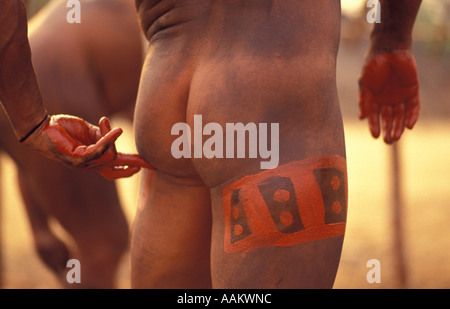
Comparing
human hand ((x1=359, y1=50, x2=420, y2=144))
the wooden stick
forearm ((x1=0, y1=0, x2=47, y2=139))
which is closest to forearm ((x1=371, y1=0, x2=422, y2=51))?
human hand ((x1=359, y1=50, x2=420, y2=144))

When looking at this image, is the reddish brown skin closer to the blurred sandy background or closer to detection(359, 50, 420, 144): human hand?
the blurred sandy background

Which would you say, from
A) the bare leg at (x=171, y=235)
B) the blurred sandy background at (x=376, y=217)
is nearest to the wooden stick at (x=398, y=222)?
the blurred sandy background at (x=376, y=217)

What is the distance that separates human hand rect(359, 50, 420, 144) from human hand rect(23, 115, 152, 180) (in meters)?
0.50

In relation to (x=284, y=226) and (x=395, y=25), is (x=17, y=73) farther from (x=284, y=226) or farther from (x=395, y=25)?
(x=395, y=25)

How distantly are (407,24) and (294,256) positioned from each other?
0.57 meters

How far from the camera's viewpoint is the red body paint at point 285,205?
860mm

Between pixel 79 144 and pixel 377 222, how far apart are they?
3.01 metres

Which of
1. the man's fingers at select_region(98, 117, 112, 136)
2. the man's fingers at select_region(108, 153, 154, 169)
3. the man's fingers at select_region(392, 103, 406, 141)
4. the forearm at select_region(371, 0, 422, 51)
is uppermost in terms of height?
the forearm at select_region(371, 0, 422, 51)

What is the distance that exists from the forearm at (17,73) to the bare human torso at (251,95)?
178 millimetres

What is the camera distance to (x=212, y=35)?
35.8 inches

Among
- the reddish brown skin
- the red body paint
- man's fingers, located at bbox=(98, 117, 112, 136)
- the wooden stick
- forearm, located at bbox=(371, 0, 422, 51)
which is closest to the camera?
the red body paint

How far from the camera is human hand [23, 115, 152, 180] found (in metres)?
0.94

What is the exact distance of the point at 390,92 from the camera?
1225mm

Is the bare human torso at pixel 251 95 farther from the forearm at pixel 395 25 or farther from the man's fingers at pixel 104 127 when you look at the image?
the forearm at pixel 395 25
